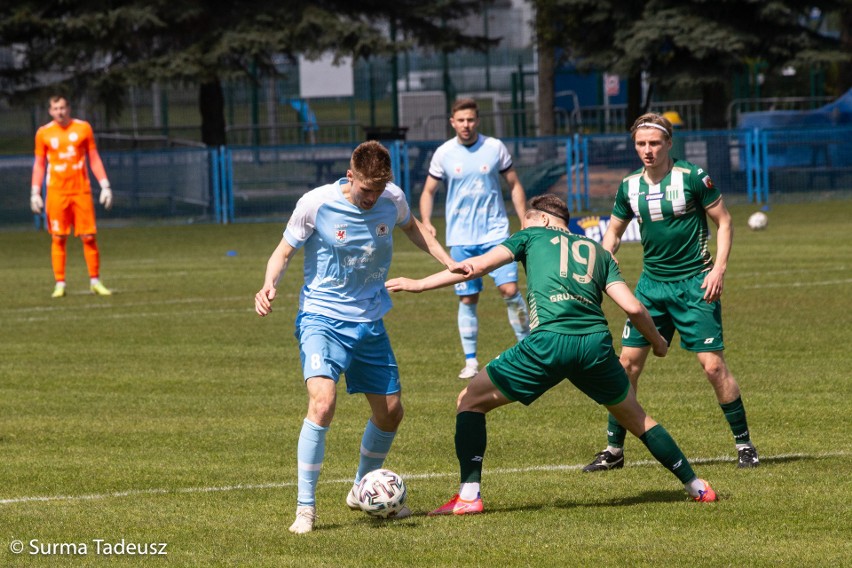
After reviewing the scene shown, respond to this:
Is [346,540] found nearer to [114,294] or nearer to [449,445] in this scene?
[449,445]

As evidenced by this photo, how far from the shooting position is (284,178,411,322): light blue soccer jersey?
7121mm

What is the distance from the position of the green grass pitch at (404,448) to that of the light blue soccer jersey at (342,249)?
1.07 meters

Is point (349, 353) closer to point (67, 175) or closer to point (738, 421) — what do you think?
point (738, 421)

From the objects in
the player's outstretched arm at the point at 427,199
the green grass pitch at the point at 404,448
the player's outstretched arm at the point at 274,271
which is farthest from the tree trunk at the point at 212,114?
the player's outstretched arm at the point at 274,271

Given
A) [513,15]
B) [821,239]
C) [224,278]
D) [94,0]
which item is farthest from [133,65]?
[513,15]

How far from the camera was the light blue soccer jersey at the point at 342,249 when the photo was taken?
7.12m

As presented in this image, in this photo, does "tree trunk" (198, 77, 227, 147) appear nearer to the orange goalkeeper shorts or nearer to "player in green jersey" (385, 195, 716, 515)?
the orange goalkeeper shorts

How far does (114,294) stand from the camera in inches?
738

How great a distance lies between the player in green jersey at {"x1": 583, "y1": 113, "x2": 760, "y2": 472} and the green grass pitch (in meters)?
0.36

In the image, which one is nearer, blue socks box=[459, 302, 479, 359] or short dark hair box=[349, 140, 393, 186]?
short dark hair box=[349, 140, 393, 186]

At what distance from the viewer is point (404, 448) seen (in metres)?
8.98

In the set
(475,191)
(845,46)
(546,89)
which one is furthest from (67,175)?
(845,46)

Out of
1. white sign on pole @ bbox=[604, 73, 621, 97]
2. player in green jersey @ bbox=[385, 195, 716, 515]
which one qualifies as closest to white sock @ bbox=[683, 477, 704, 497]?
player in green jersey @ bbox=[385, 195, 716, 515]

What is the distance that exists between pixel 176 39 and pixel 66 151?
1990 cm
